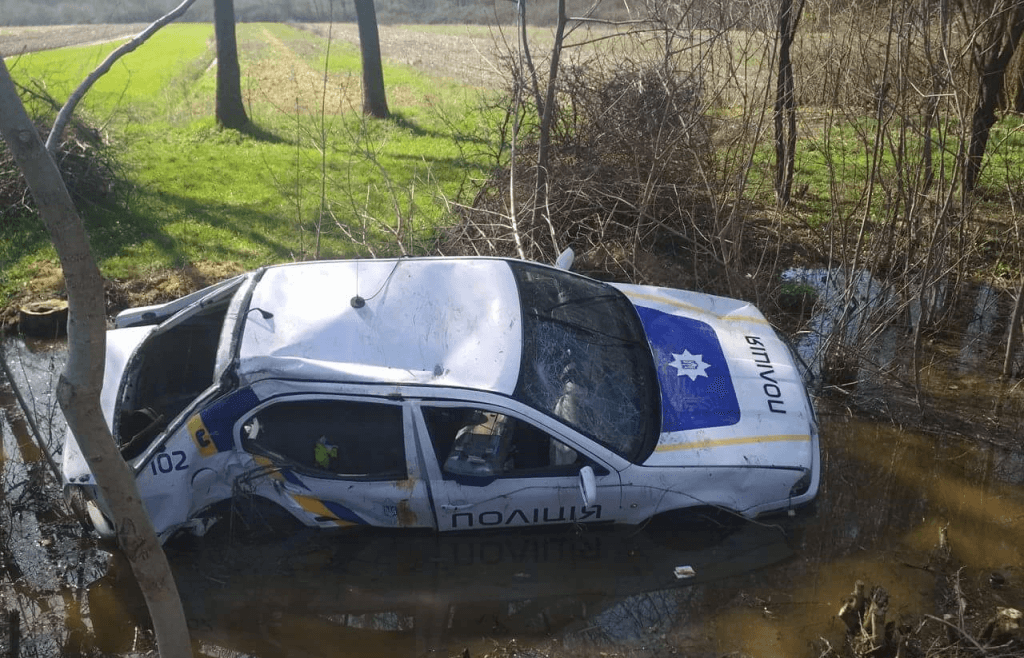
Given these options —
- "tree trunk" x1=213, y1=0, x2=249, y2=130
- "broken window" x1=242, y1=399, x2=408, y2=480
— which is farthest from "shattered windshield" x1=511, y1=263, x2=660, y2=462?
"tree trunk" x1=213, y1=0, x2=249, y2=130

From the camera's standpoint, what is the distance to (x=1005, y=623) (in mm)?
4785

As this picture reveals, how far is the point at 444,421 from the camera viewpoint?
17.3ft

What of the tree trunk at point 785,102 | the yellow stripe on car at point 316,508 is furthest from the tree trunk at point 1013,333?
the yellow stripe on car at point 316,508

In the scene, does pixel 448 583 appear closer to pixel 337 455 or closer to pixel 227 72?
pixel 337 455

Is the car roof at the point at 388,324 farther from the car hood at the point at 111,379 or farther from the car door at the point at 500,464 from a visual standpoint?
the car hood at the point at 111,379

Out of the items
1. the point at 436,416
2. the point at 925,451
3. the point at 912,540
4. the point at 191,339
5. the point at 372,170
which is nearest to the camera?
the point at 436,416

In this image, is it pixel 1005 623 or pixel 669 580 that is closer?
pixel 1005 623

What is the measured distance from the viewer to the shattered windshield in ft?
17.7

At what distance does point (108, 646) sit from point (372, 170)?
9.47 metres

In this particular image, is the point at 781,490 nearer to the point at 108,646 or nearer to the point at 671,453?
the point at 671,453

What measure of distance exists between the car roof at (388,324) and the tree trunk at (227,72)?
11.6m

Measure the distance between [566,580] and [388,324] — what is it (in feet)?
6.71

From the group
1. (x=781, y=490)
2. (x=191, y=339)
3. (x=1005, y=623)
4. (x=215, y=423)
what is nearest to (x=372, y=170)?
(x=191, y=339)

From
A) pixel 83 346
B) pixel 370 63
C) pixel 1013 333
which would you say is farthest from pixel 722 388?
pixel 370 63
